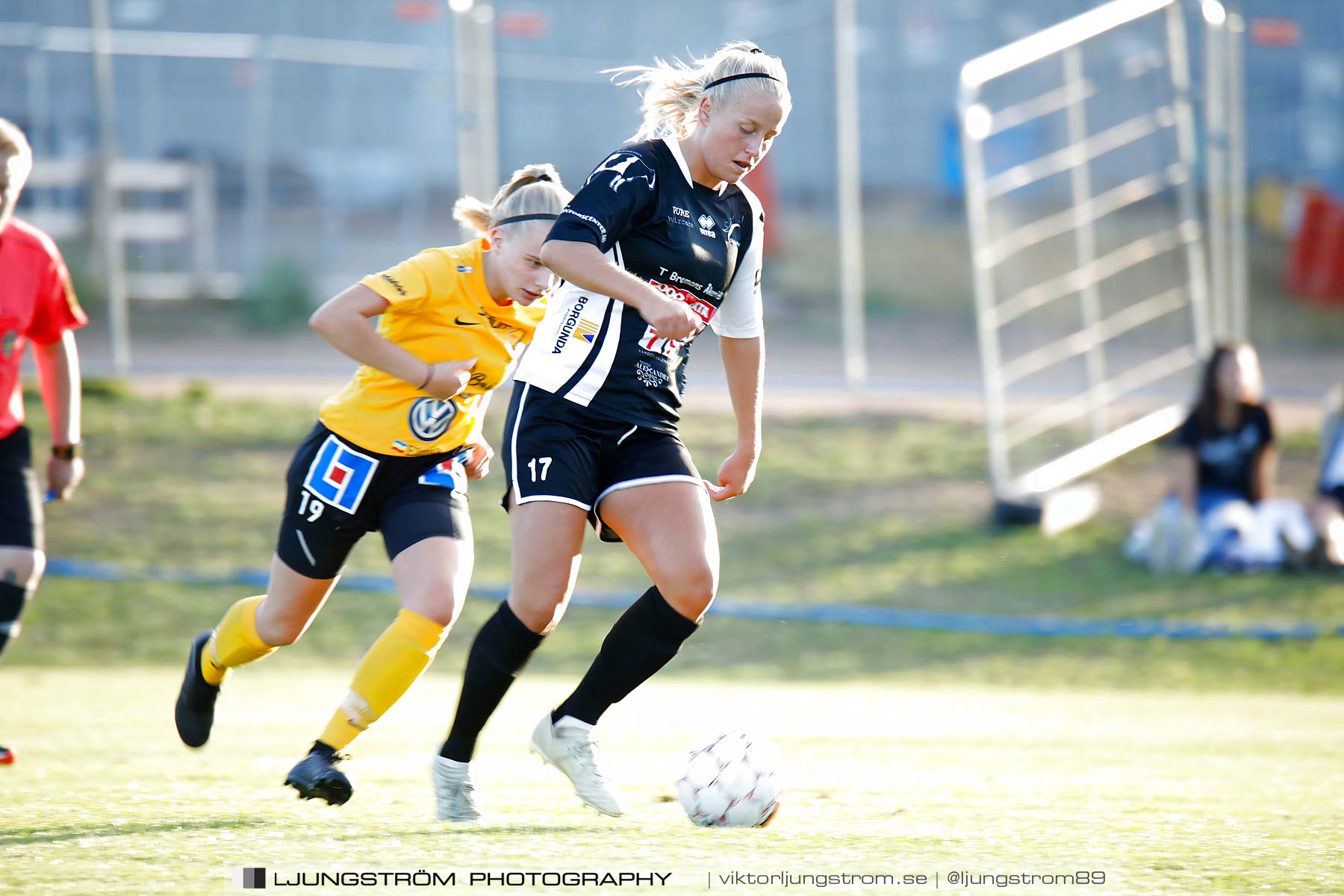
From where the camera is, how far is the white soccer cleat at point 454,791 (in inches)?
130

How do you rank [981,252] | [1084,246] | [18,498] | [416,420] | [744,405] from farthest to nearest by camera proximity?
[1084,246]
[981,252]
[18,498]
[744,405]
[416,420]

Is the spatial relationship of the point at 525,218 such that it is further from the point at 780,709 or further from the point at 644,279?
the point at 780,709

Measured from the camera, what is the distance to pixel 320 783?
10.6ft

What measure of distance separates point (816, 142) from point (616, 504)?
63.2 ft

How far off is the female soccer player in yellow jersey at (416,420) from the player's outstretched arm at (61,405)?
1.09 metres

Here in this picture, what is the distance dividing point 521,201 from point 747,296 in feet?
2.13

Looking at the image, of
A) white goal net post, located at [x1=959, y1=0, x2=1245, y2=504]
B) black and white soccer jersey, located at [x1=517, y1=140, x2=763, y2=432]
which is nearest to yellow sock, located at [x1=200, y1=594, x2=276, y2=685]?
black and white soccer jersey, located at [x1=517, y1=140, x2=763, y2=432]

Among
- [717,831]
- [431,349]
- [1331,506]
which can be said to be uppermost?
[431,349]

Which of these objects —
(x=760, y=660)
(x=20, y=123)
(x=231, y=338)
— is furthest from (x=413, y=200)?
(x=760, y=660)

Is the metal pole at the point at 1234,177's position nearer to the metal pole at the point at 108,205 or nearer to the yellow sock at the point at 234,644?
the yellow sock at the point at 234,644

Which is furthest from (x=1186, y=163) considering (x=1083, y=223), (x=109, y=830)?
(x=109, y=830)

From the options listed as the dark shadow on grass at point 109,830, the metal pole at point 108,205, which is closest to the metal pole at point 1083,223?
the metal pole at point 108,205

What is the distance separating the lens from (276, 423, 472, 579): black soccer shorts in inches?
146

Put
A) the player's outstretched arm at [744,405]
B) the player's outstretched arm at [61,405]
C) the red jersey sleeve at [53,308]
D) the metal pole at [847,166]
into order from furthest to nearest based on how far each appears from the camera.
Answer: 1. the metal pole at [847,166]
2. the player's outstretched arm at [61,405]
3. the red jersey sleeve at [53,308]
4. the player's outstretched arm at [744,405]
